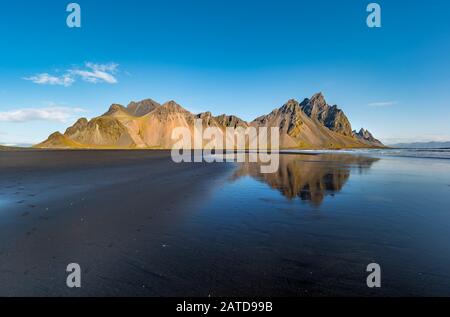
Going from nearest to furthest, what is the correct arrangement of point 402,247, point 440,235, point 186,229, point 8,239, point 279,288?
point 279,288 < point 402,247 < point 8,239 < point 440,235 < point 186,229

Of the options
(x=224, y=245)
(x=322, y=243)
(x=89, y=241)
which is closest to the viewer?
(x=224, y=245)

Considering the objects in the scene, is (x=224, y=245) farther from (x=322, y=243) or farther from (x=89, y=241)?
(x=89, y=241)

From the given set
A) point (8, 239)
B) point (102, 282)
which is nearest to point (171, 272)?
point (102, 282)

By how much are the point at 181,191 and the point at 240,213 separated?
8.01m

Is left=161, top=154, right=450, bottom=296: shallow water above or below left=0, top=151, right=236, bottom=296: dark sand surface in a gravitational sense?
below

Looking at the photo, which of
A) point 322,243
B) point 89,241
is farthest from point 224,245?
point 89,241

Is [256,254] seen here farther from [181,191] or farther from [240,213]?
[181,191]

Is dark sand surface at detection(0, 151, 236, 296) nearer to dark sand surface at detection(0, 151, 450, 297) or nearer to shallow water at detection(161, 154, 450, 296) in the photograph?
dark sand surface at detection(0, 151, 450, 297)

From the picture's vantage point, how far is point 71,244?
896 cm

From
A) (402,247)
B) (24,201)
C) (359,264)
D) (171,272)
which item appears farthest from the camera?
(24,201)

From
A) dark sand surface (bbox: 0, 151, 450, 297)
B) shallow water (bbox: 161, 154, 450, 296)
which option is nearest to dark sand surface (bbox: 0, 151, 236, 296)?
dark sand surface (bbox: 0, 151, 450, 297)

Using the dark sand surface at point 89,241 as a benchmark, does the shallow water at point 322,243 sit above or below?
below

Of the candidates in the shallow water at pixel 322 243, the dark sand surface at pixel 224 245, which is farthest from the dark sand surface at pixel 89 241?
the shallow water at pixel 322 243

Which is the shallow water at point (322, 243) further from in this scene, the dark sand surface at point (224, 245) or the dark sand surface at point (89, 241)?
the dark sand surface at point (89, 241)
